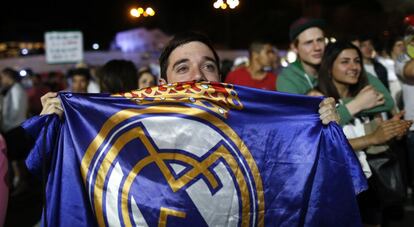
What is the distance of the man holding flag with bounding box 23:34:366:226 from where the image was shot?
9.04 ft

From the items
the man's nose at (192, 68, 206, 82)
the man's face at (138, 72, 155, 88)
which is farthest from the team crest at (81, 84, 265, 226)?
the man's face at (138, 72, 155, 88)

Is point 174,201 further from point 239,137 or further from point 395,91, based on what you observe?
point 395,91

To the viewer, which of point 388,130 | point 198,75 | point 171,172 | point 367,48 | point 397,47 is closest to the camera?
point 171,172

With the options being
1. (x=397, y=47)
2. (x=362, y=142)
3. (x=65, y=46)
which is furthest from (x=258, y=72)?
(x=65, y=46)

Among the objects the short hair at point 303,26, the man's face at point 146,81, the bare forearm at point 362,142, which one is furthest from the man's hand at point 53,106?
the man's face at point 146,81

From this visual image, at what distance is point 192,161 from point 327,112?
2.44 ft

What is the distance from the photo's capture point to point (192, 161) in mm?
2793

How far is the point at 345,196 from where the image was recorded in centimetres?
287

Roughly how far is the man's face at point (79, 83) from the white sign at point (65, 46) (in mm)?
8445

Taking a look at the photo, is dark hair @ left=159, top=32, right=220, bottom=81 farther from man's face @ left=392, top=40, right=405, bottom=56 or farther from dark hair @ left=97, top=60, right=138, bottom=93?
man's face @ left=392, top=40, right=405, bottom=56

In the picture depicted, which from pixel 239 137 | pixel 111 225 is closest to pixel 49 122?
pixel 111 225

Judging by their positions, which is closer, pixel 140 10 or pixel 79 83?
pixel 140 10

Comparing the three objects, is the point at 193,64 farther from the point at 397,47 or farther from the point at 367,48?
the point at 397,47

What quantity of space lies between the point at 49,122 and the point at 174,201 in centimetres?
75
